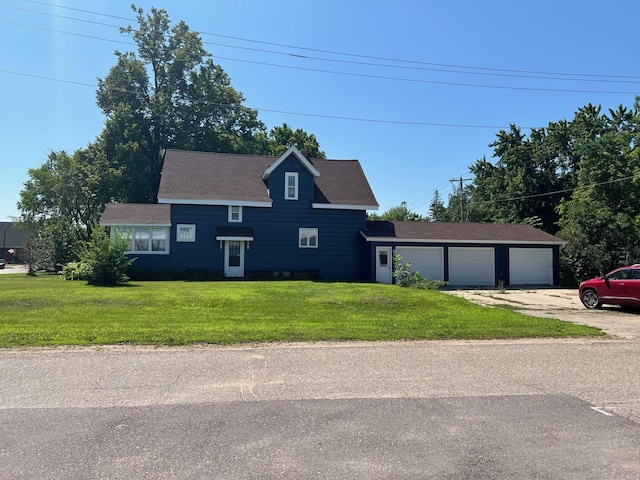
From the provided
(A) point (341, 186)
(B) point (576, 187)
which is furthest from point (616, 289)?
(B) point (576, 187)

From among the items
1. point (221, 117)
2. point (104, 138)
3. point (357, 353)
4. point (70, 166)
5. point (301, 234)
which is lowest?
point (357, 353)

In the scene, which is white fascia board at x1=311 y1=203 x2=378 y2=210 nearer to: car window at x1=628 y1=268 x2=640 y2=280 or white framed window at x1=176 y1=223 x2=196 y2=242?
white framed window at x1=176 y1=223 x2=196 y2=242

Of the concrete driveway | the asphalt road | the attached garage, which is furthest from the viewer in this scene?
the attached garage

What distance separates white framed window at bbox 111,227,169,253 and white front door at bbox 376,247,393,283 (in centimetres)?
1220

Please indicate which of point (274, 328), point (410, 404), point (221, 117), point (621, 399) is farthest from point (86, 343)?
point (221, 117)

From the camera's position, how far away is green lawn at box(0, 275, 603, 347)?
31.3 ft

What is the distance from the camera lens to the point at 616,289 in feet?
52.5

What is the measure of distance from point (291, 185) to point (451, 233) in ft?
33.4

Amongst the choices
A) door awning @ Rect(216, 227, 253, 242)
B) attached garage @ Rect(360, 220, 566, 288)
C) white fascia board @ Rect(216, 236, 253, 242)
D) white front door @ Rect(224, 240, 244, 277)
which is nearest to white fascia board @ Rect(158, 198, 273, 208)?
door awning @ Rect(216, 227, 253, 242)

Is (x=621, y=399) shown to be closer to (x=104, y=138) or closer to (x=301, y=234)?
(x=301, y=234)

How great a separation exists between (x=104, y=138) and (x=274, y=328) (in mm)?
38211

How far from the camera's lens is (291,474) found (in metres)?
3.68

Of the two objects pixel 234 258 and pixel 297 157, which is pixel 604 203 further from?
pixel 234 258

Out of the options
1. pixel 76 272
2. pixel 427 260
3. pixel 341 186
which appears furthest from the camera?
pixel 341 186
